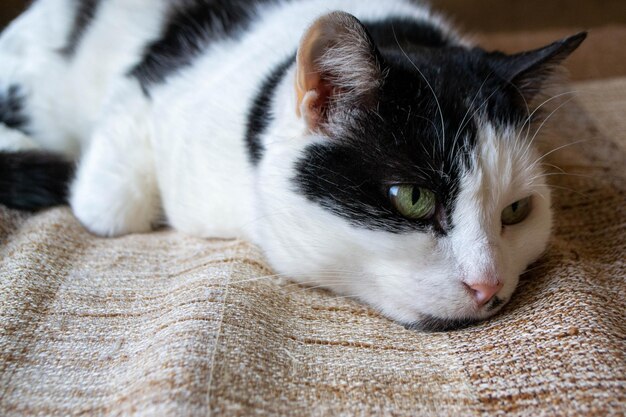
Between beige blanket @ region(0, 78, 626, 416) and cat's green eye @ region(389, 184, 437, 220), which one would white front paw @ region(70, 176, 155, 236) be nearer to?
beige blanket @ region(0, 78, 626, 416)

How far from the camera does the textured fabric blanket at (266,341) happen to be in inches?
25.1

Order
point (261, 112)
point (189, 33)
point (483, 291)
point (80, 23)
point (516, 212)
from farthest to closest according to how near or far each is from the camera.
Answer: point (80, 23) → point (189, 33) → point (261, 112) → point (516, 212) → point (483, 291)

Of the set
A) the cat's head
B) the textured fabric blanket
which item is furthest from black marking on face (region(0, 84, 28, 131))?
the cat's head

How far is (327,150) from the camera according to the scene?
2.75ft

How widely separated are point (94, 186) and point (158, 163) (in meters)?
0.14

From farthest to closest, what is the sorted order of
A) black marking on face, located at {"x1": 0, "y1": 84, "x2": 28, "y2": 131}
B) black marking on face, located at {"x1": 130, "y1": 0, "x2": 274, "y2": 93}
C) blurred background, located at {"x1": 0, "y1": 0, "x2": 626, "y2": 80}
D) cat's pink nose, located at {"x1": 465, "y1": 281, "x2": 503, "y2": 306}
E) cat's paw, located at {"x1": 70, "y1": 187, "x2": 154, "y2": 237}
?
blurred background, located at {"x1": 0, "y1": 0, "x2": 626, "y2": 80}, black marking on face, located at {"x1": 0, "y1": 84, "x2": 28, "y2": 131}, black marking on face, located at {"x1": 130, "y1": 0, "x2": 274, "y2": 93}, cat's paw, located at {"x1": 70, "y1": 187, "x2": 154, "y2": 237}, cat's pink nose, located at {"x1": 465, "y1": 281, "x2": 503, "y2": 306}

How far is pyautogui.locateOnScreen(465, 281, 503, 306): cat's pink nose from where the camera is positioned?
737mm

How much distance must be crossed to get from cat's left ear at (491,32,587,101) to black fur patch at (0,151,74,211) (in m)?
0.94

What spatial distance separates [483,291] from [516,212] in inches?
7.7

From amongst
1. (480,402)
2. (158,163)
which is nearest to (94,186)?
(158,163)

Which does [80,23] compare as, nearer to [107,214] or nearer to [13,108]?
[13,108]

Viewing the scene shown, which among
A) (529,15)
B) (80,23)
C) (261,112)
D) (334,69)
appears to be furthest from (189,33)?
(529,15)

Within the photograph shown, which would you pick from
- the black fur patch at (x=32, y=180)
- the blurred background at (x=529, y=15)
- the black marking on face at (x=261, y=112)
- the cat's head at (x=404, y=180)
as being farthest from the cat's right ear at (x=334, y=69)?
the blurred background at (x=529, y=15)

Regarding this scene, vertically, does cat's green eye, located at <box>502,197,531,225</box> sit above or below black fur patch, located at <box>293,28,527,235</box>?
below
